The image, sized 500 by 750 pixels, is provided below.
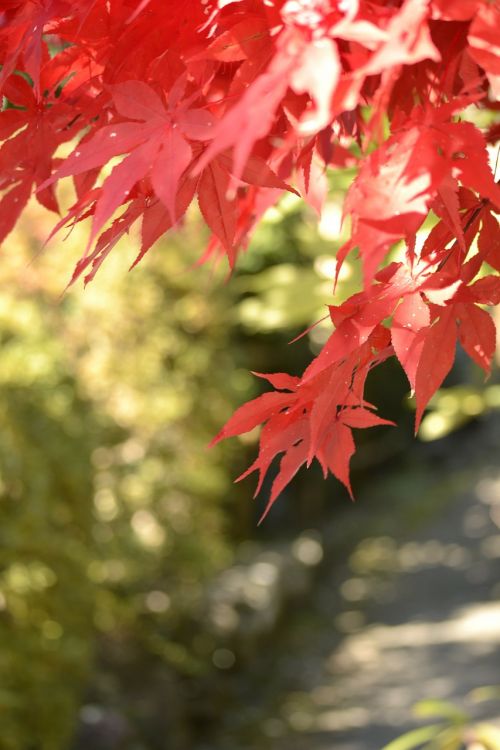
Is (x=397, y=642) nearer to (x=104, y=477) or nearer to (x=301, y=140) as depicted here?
(x=104, y=477)

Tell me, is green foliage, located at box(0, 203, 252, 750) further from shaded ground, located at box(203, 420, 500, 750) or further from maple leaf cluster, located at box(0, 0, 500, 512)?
maple leaf cluster, located at box(0, 0, 500, 512)

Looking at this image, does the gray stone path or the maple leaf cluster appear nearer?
the maple leaf cluster

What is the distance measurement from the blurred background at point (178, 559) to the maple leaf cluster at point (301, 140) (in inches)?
49.0

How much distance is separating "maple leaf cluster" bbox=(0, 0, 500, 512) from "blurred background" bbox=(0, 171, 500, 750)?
4.08ft

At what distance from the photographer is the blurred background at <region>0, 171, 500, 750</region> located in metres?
3.50

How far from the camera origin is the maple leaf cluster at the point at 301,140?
0.59 meters

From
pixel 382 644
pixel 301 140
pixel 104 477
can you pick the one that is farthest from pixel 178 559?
pixel 301 140

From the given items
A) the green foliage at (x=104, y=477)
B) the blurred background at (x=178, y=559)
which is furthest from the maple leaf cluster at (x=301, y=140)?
the green foliage at (x=104, y=477)

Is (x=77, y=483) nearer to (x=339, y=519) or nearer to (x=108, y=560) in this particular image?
(x=108, y=560)

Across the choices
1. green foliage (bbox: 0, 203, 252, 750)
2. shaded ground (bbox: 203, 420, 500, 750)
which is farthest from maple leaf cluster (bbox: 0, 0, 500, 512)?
shaded ground (bbox: 203, 420, 500, 750)

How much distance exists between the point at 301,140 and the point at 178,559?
4.24 meters

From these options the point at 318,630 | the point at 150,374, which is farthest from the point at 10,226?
the point at 318,630

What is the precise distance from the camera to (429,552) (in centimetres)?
705

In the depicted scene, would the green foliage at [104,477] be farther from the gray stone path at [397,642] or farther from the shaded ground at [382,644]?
the gray stone path at [397,642]
